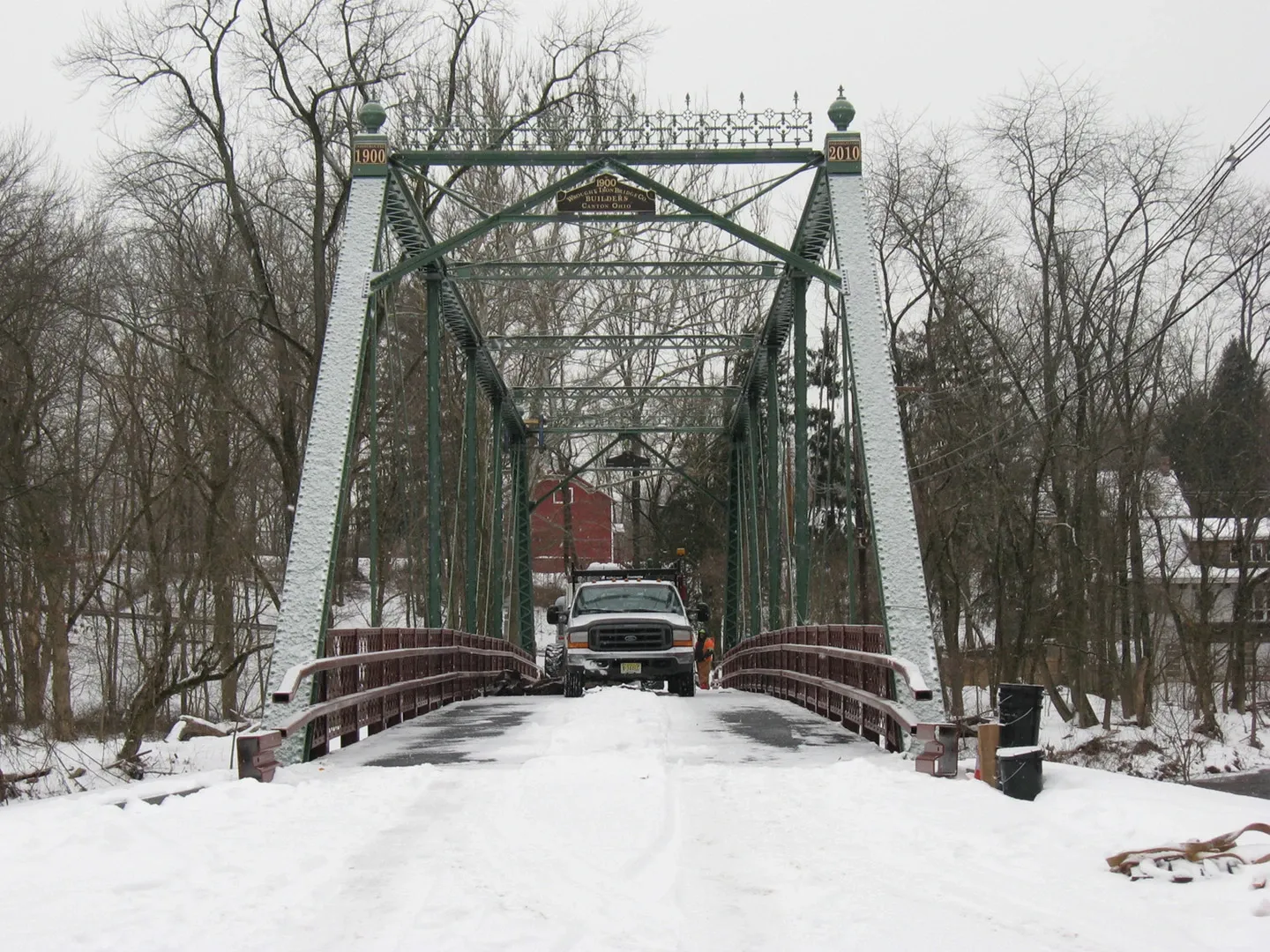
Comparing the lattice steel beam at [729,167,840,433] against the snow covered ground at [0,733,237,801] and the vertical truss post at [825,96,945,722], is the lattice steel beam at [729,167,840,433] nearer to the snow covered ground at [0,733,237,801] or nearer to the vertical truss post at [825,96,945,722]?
the vertical truss post at [825,96,945,722]

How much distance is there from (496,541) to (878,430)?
662 inches

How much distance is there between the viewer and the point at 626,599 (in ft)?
68.9

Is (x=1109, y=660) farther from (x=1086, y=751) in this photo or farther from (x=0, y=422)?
(x=0, y=422)

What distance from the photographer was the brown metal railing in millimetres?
10336

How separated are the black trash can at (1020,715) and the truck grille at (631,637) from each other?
11.8 metres

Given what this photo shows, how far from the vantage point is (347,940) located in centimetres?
459

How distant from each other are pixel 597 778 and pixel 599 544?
210 ft

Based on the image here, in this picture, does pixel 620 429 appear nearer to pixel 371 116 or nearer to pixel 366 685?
pixel 371 116

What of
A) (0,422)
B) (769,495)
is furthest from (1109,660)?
(0,422)

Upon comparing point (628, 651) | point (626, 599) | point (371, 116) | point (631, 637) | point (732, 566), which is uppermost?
point (371, 116)

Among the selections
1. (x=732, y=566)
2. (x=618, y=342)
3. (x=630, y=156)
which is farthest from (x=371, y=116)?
(x=732, y=566)

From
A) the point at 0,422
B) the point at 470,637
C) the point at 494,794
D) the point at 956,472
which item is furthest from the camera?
the point at 956,472

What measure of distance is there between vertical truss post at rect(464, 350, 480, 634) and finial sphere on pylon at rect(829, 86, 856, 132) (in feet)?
32.8

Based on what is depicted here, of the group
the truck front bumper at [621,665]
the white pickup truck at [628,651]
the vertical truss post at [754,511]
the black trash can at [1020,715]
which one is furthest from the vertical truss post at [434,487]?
the black trash can at [1020,715]
